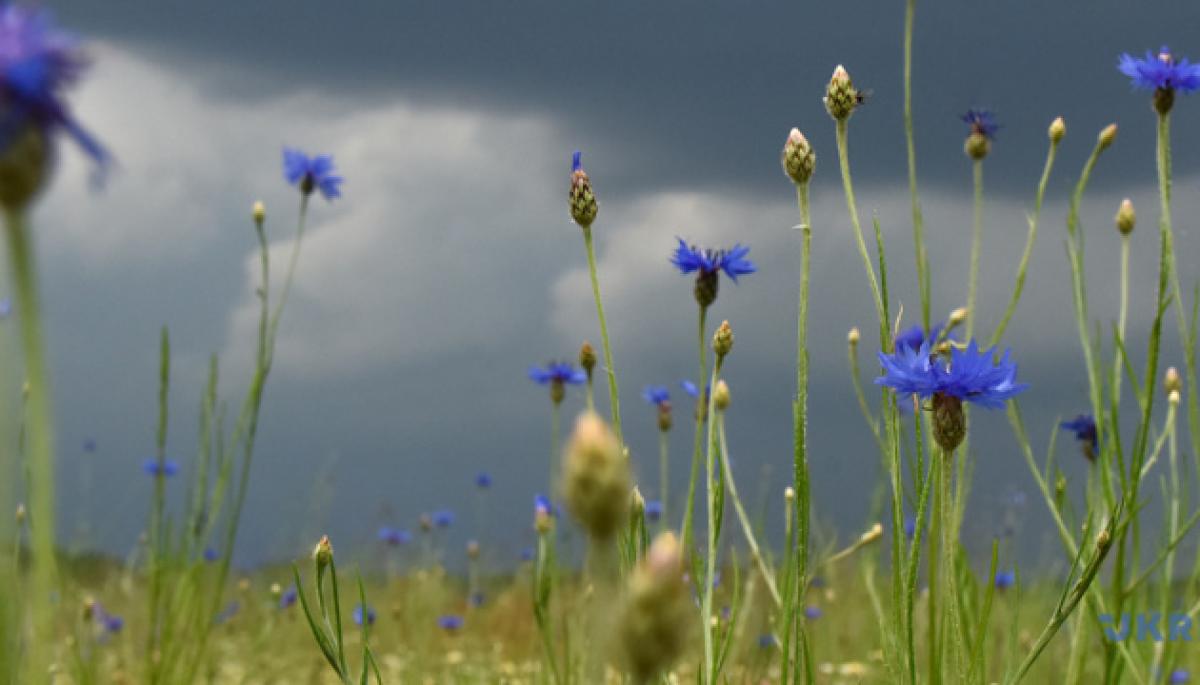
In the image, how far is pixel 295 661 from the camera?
5.20 meters

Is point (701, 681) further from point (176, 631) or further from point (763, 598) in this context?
point (763, 598)

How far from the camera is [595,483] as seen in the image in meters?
0.59

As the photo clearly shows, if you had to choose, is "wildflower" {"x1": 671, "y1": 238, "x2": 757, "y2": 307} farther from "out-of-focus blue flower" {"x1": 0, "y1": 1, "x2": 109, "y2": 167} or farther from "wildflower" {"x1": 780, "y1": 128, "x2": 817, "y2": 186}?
"out-of-focus blue flower" {"x1": 0, "y1": 1, "x2": 109, "y2": 167}

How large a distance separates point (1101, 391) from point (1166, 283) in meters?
0.27

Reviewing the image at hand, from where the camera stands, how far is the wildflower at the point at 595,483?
59 centimetres

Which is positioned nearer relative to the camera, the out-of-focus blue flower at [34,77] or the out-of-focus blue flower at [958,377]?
the out-of-focus blue flower at [34,77]

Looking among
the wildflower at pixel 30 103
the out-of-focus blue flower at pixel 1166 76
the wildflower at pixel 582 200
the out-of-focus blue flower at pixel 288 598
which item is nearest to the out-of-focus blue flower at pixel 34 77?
the wildflower at pixel 30 103

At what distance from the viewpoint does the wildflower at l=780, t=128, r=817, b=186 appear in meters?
1.54

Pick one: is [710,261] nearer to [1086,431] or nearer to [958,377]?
[958,377]

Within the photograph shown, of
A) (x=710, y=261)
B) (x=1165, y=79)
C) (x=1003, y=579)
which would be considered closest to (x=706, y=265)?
(x=710, y=261)

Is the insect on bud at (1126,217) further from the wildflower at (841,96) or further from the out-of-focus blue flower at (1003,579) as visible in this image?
the out-of-focus blue flower at (1003,579)

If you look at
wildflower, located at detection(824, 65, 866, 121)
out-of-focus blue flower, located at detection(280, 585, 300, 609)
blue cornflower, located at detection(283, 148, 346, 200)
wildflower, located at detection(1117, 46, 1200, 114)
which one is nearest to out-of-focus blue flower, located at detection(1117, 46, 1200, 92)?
wildflower, located at detection(1117, 46, 1200, 114)

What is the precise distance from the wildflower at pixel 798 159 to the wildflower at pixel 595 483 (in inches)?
40.2

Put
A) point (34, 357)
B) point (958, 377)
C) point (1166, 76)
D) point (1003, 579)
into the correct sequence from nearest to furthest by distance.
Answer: point (34, 357)
point (958, 377)
point (1166, 76)
point (1003, 579)
